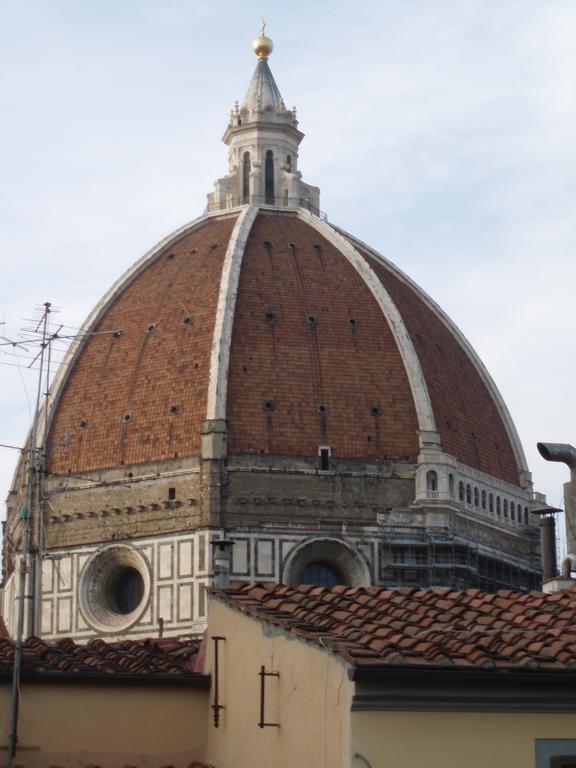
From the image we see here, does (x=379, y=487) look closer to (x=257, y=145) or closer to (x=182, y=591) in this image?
(x=182, y=591)

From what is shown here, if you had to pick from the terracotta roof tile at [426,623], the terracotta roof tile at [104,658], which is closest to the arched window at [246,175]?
the terracotta roof tile at [104,658]

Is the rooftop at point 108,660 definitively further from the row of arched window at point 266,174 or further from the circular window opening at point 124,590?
the row of arched window at point 266,174

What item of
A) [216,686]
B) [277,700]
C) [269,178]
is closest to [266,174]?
[269,178]

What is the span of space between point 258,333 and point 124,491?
189 inches

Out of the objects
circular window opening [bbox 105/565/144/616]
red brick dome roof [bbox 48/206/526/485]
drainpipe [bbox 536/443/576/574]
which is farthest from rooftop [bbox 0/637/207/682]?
red brick dome roof [bbox 48/206/526/485]

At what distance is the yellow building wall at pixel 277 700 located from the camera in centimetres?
1156

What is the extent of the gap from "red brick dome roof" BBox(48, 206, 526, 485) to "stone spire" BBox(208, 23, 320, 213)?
341 cm

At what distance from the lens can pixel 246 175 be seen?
5138 cm

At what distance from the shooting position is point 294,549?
41.9 m

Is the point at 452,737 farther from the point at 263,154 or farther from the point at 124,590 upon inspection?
the point at 263,154

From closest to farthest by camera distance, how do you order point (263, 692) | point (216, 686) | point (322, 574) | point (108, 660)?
1. point (263, 692)
2. point (216, 686)
3. point (108, 660)
4. point (322, 574)

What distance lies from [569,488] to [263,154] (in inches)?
1459

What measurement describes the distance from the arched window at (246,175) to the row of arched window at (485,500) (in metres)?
10.8

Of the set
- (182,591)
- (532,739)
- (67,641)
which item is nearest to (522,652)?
(532,739)
